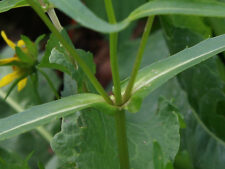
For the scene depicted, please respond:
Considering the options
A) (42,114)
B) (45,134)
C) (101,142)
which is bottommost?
(45,134)

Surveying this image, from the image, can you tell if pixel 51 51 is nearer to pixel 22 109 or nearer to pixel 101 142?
pixel 101 142

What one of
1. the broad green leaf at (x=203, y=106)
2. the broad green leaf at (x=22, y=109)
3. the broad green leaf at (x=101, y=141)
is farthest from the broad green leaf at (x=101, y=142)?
the broad green leaf at (x=22, y=109)

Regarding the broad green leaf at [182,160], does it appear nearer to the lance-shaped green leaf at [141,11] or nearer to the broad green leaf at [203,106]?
the broad green leaf at [203,106]

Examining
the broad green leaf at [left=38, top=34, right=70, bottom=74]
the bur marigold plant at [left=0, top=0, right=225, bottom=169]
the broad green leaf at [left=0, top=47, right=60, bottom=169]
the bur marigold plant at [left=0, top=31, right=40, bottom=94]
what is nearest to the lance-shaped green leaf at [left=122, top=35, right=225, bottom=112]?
the bur marigold plant at [left=0, top=0, right=225, bottom=169]

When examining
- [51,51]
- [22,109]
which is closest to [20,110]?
[22,109]

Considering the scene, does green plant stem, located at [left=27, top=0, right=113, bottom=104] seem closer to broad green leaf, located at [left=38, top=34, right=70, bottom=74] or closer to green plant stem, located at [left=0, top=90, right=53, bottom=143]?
broad green leaf, located at [left=38, top=34, right=70, bottom=74]
